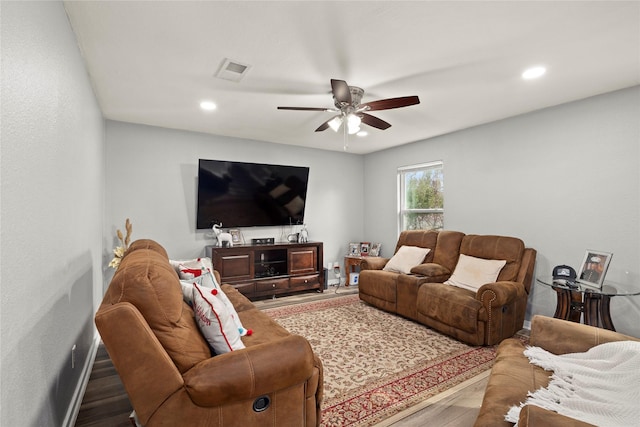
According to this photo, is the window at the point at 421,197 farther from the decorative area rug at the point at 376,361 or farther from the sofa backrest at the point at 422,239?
the decorative area rug at the point at 376,361

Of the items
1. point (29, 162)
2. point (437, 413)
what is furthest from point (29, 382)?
point (437, 413)

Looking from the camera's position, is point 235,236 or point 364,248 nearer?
point 235,236

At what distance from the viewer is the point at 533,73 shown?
270 cm

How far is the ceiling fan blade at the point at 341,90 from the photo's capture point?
2.33 m

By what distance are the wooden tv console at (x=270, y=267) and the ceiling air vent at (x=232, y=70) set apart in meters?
2.46

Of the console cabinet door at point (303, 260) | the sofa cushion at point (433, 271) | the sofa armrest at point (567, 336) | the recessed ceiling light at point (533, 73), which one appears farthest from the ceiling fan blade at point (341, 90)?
the console cabinet door at point (303, 260)

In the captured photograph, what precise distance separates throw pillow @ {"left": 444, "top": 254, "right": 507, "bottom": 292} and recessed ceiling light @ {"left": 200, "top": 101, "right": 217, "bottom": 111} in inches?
133

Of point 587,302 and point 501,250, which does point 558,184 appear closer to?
point 501,250

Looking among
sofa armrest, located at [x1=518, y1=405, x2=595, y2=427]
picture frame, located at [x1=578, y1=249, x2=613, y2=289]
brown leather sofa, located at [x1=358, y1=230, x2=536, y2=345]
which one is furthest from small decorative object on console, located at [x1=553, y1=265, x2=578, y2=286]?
sofa armrest, located at [x1=518, y1=405, x2=595, y2=427]

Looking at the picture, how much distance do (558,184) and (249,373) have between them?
3732mm

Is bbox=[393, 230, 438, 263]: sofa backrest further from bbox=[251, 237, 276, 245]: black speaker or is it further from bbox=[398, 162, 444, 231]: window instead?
bbox=[251, 237, 276, 245]: black speaker

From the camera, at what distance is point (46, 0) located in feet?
4.96

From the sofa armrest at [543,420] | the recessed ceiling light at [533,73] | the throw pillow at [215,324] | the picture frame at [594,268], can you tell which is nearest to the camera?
the sofa armrest at [543,420]

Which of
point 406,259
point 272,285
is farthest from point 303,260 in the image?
point 406,259
